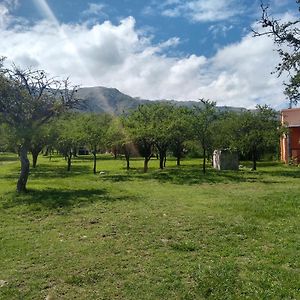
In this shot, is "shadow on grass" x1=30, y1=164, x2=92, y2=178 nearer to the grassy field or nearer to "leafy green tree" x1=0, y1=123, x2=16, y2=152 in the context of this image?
"leafy green tree" x1=0, y1=123, x2=16, y2=152

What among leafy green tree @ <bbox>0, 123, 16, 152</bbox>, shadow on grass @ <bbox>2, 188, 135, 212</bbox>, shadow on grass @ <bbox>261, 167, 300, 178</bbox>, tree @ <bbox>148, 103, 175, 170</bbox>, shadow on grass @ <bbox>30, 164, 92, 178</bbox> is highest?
tree @ <bbox>148, 103, 175, 170</bbox>

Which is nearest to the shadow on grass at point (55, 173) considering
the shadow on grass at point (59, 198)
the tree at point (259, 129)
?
the shadow on grass at point (59, 198)

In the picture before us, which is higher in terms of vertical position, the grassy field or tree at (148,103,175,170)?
tree at (148,103,175,170)

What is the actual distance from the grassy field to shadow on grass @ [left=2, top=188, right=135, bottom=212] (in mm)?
153

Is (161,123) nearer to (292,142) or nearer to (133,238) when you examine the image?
(292,142)

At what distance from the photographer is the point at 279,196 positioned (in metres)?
19.5

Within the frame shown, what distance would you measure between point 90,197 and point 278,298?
14.1 metres

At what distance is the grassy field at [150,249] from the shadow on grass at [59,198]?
15 cm

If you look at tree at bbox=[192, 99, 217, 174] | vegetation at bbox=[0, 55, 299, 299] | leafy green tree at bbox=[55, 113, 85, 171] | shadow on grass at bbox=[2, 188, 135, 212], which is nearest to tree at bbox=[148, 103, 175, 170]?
tree at bbox=[192, 99, 217, 174]

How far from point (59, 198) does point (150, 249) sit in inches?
418

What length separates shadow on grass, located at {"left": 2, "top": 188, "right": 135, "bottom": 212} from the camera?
1750cm

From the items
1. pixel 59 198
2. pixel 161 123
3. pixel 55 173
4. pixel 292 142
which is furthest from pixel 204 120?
pixel 59 198

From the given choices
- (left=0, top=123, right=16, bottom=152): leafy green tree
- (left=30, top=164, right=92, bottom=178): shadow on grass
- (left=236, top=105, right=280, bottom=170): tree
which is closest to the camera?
(left=0, top=123, right=16, bottom=152): leafy green tree

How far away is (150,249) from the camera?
10055 mm
